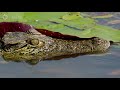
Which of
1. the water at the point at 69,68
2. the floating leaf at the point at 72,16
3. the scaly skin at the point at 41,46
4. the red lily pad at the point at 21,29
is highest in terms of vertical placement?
the floating leaf at the point at 72,16

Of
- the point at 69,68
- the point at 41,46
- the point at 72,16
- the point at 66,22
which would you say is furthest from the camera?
the point at 72,16

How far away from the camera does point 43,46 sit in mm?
2605

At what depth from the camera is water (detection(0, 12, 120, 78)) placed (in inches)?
90.8

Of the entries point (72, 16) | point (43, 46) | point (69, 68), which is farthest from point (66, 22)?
point (69, 68)

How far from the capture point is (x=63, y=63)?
2.45 meters

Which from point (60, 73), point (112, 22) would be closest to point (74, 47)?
point (60, 73)

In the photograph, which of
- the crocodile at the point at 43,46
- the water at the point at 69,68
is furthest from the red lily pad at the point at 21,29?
the water at the point at 69,68

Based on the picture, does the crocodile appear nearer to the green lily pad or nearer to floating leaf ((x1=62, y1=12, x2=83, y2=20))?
the green lily pad

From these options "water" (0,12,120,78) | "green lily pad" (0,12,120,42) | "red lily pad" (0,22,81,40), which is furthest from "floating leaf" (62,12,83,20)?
"water" (0,12,120,78)

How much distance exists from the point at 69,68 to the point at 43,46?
0.89 feet

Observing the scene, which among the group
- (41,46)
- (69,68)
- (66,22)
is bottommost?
(69,68)

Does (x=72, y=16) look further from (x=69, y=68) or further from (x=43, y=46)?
(x=69, y=68)

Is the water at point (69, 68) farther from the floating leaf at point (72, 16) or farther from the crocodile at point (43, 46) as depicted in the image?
the floating leaf at point (72, 16)

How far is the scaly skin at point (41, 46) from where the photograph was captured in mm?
2545
